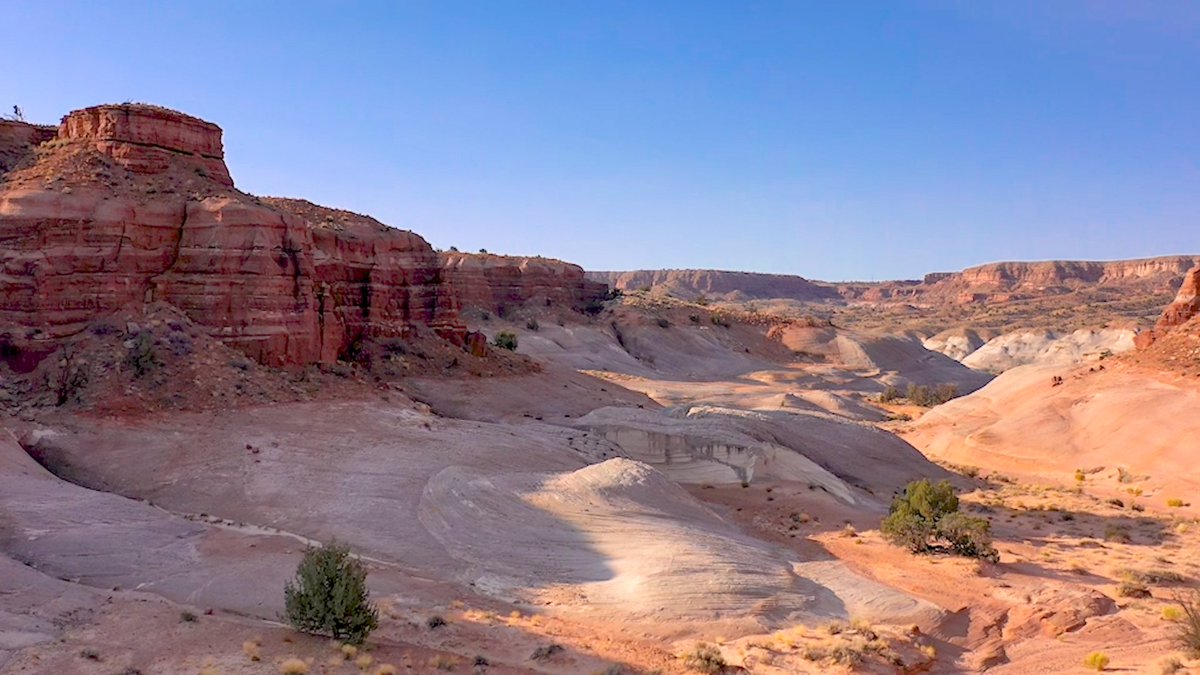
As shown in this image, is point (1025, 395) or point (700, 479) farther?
point (1025, 395)

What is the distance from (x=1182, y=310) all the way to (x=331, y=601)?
32.8m

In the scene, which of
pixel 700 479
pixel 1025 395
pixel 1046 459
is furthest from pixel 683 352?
pixel 700 479

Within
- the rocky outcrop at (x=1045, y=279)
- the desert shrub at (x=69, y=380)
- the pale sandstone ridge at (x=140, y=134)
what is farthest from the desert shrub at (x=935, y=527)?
the rocky outcrop at (x=1045, y=279)

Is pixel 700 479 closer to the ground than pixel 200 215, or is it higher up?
closer to the ground

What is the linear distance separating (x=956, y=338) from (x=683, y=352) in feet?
115

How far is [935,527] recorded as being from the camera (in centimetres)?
1688

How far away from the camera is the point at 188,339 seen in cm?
2058

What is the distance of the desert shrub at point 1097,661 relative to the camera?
11297mm

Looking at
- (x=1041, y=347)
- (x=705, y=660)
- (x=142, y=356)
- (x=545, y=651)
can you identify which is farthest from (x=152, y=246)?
(x=1041, y=347)

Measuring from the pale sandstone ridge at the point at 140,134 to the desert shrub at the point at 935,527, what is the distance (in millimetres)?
19944

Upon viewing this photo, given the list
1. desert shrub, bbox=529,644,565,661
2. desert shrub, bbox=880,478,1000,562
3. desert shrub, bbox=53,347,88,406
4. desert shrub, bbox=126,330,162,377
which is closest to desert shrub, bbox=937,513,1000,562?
desert shrub, bbox=880,478,1000,562

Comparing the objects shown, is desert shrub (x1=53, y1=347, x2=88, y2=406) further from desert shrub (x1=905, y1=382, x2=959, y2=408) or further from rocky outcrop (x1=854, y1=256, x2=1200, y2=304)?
rocky outcrop (x1=854, y1=256, x2=1200, y2=304)

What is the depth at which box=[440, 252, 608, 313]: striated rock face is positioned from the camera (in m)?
58.4

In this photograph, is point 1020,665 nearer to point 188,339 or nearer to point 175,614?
point 175,614
